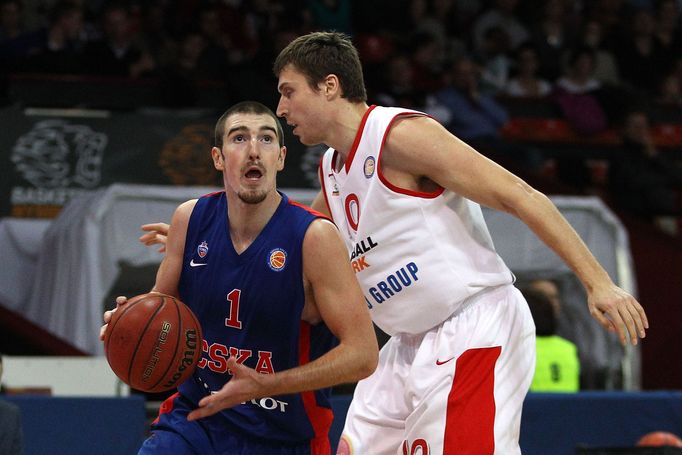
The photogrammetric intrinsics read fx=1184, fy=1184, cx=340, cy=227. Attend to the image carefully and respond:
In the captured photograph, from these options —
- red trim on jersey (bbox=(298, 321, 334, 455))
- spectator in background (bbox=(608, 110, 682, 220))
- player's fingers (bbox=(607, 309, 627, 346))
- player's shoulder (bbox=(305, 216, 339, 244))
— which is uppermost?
spectator in background (bbox=(608, 110, 682, 220))

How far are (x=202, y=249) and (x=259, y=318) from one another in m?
0.33

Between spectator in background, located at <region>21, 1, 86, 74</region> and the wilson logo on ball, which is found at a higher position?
spectator in background, located at <region>21, 1, 86, 74</region>

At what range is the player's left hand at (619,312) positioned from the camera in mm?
3711

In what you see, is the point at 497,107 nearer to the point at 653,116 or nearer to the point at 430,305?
the point at 653,116

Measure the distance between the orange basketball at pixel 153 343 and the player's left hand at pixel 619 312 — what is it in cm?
130

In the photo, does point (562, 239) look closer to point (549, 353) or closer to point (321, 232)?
point (321, 232)

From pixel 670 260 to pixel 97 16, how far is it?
228 inches

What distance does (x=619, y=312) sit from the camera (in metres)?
3.75

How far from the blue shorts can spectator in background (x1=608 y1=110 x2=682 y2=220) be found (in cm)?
789

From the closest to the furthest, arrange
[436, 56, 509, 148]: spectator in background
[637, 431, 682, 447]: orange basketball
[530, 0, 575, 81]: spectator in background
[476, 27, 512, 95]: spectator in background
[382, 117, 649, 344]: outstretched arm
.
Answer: [382, 117, 649, 344]: outstretched arm, [637, 431, 682, 447]: orange basketball, [436, 56, 509, 148]: spectator in background, [476, 27, 512, 95]: spectator in background, [530, 0, 575, 81]: spectator in background

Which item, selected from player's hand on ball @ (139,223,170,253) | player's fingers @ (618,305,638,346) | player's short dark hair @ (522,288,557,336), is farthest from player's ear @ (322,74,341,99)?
player's short dark hair @ (522,288,557,336)

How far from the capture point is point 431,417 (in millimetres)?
4152

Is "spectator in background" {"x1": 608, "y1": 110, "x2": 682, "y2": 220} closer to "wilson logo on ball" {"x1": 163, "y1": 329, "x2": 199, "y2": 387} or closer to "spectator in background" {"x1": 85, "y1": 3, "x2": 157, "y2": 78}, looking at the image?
"spectator in background" {"x1": 85, "y1": 3, "x2": 157, "y2": 78}

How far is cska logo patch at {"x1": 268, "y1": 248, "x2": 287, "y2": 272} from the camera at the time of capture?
400 cm
